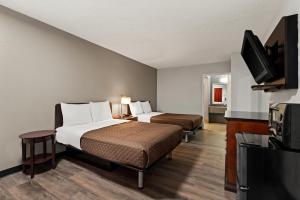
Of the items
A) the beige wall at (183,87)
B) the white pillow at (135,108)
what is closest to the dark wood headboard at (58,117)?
the white pillow at (135,108)

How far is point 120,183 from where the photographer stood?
7.00 feet

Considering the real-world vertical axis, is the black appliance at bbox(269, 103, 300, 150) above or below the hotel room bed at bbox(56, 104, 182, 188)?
above

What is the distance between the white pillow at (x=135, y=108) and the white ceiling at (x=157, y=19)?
75.7 inches

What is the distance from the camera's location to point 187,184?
6.93ft

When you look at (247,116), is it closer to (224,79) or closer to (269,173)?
(269,173)

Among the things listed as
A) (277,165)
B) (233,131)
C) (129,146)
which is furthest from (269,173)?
(129,146)

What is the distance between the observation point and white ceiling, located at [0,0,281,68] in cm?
221

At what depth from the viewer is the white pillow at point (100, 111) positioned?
357 cm

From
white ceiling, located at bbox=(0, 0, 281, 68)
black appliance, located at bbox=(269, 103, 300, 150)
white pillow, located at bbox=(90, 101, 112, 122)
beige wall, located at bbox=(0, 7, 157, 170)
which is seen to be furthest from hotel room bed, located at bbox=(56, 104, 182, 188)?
white ceiling, located at bbox=(0, 0, 281, 68)

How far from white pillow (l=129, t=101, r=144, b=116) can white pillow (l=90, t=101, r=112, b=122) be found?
1.08 meters

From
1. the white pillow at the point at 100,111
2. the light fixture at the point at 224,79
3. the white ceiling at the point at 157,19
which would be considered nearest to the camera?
the white ceiling at the point at 157,19

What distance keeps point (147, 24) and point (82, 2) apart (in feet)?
3.62

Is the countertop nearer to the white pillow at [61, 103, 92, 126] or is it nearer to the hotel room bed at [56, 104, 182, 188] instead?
the hotel room bed at [56, 104, 182, 188]

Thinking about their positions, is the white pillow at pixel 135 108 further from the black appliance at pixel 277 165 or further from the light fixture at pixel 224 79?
the light fixture at pixel 224 79
